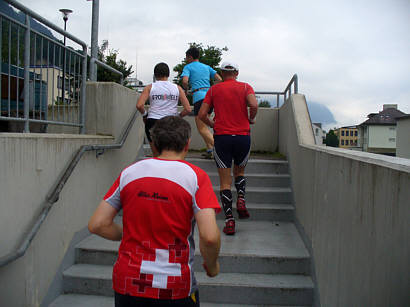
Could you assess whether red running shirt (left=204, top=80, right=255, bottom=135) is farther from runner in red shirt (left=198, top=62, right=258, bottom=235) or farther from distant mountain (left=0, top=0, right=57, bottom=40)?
distant mountain (left=0, top=0, right=57, bottom=40)

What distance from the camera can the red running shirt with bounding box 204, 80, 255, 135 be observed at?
174 inches

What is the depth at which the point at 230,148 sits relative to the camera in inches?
175

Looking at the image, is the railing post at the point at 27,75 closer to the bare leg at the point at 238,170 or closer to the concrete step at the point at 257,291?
the concrete step at the point at 257,291

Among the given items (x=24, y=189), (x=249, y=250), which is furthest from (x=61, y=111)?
(x=249, y=250)

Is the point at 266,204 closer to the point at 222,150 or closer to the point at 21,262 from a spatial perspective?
the point at 222,150

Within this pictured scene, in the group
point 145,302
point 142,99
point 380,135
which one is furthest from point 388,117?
point 145,302

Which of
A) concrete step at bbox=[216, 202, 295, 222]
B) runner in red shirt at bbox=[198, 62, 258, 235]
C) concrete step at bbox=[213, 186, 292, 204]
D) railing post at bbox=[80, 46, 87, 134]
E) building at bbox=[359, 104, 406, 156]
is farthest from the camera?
building at bbox=[359, 104, 406, 156]

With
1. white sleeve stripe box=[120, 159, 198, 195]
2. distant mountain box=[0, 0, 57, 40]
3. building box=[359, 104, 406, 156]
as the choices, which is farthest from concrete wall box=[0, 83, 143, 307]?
building box=[359, 104, 406, 156]

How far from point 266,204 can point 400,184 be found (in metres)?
3.73

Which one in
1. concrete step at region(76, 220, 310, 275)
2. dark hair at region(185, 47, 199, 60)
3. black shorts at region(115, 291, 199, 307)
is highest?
dark hair at region(185, 47, 199, 60)

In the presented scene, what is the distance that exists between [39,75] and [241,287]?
9.64 feet

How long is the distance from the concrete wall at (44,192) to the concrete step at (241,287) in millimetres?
344

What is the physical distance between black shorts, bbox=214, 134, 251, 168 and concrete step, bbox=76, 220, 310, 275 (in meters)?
0.91

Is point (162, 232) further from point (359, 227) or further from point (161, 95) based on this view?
point (161, 95)
